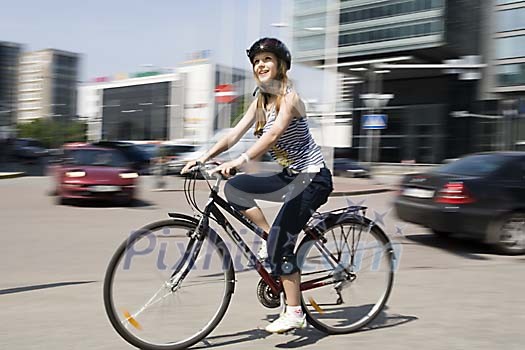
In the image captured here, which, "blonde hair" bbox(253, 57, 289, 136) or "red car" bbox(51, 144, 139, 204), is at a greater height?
"blonde hair" bbox(253, 57, 289, 136)

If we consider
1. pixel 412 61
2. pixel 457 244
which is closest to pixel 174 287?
pixel 457 244

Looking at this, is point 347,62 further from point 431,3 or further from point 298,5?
point 298,5

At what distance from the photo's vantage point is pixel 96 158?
48.6 ft

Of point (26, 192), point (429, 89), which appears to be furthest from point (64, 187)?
point (429, 89)

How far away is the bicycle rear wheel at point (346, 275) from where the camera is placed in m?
4.38

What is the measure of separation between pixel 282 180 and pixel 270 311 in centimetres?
122

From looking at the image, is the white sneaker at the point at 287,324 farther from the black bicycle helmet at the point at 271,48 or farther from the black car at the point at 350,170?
the black car at the point at 350,170

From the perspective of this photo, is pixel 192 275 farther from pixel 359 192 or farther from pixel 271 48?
pixel 359 192

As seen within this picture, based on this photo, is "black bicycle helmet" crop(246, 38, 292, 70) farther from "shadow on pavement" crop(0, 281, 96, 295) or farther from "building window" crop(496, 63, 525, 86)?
"building window" crop(496, 63, 525, 86)

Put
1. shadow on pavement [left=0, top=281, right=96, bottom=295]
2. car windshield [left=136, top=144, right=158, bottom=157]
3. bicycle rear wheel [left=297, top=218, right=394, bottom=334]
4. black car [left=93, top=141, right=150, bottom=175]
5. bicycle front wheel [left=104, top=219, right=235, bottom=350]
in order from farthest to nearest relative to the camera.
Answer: car windshield [left=136, top=144, right=158, bottom=157]
black car [left=93, top=141, right=150, bottom=175]
shadow on pavement [left=0, top=281, right=96, bottom=295]
bicycle rear wheel [left=297, top=218, right=394, bottom=334]
bicycle front wheel [left=104, top=219, right=235, bottom=350]

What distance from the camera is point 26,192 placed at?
17.4m

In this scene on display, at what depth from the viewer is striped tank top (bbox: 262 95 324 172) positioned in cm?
405

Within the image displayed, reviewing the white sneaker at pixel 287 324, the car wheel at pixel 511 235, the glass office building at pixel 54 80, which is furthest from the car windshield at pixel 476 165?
the glass office building at pixel 54 80

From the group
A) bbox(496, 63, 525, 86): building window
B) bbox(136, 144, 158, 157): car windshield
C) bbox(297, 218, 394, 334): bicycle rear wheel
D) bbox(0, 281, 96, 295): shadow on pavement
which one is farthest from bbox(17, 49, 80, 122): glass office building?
bbox(297, 218, 394, 334): bicycle rear wheel
